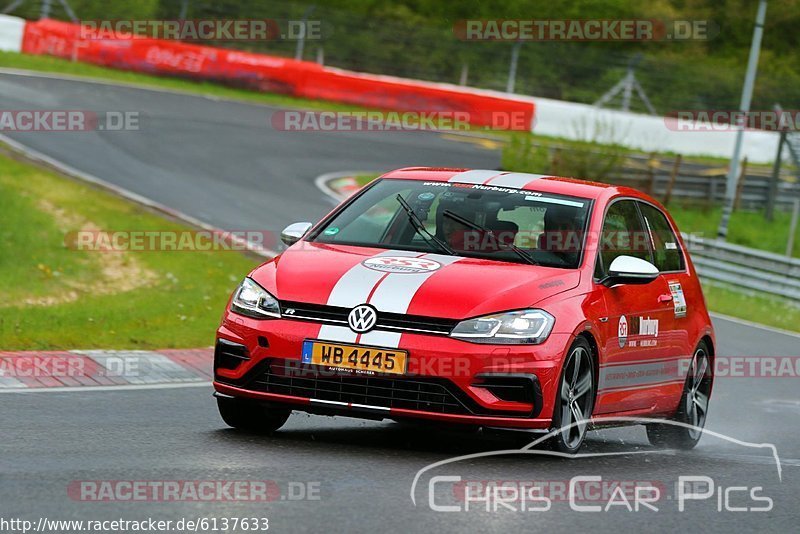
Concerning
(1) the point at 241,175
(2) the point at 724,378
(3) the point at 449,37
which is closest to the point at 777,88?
(3) the point at 449,37

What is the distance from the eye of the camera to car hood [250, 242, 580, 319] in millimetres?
7348

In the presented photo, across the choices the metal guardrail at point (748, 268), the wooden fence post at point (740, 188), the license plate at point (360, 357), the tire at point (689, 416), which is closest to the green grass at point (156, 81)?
the wooden fence post at point (740, 188)

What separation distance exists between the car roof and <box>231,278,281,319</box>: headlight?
1.56m

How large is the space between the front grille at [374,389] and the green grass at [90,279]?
13.1 ft

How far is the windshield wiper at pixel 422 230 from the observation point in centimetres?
824

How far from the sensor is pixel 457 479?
6.73 metres

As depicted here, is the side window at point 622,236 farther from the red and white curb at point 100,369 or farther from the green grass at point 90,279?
the green grass at point 90,279

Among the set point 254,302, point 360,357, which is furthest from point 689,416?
point 254,302

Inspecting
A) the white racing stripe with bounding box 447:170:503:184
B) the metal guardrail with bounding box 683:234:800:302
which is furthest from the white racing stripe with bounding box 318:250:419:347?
the metal guardrail with bounding box 683:234:800:302

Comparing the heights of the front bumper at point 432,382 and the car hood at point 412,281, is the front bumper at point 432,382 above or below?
below

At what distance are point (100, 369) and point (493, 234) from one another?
338cm

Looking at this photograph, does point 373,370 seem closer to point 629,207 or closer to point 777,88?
point 629,207

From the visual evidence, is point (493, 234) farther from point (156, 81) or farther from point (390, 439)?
point (156, 81)

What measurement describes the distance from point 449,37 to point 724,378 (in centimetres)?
2730
